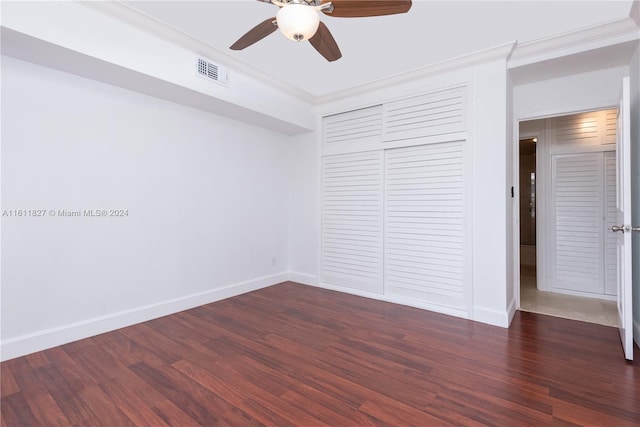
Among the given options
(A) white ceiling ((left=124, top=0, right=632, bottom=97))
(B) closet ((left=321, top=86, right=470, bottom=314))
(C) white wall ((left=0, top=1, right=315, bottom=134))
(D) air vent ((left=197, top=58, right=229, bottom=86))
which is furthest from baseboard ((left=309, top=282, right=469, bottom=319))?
(D) air vent ((left=197, top=58, right=229, bottom=86))

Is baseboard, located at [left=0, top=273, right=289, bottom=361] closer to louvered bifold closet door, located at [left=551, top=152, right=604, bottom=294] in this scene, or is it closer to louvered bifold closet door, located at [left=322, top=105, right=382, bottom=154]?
louvered bifold closet door, located at [left=322, top=105, right=382, bottom=154]

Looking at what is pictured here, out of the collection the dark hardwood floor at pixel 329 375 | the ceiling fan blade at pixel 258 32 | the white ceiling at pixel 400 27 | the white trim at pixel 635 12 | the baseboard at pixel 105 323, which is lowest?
Result: the dark hardwood floor at pixel 329 375

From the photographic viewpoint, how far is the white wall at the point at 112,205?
2.33 metres

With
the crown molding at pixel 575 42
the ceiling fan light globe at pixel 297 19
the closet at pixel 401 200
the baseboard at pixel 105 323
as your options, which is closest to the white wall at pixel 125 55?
the closet at pixel 401 200

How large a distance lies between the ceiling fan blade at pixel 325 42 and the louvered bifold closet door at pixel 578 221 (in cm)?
A: 355

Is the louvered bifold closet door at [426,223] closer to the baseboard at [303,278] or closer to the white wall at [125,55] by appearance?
the baseboard at [303,278]

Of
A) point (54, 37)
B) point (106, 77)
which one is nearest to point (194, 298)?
point (106, 77)

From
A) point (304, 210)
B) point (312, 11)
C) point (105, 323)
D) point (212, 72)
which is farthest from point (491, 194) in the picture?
point (105, 323)

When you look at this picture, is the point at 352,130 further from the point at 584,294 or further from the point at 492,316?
the point at 584,294

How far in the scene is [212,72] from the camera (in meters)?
3.05

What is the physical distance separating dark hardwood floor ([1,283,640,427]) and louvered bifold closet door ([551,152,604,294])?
1.30 m

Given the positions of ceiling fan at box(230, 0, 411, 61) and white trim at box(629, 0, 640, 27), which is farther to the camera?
white trim at box(629, 0, 640, 27)

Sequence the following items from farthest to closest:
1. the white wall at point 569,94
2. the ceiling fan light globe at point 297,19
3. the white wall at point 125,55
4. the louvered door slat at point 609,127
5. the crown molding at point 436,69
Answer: the louvered door slat at point 609,127, the white wall at point 569,94, the crown molding at point 436,69, the white wall at point 125,55, the ceiling fan light globe at point 297,19

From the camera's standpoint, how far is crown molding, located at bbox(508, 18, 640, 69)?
246cm
